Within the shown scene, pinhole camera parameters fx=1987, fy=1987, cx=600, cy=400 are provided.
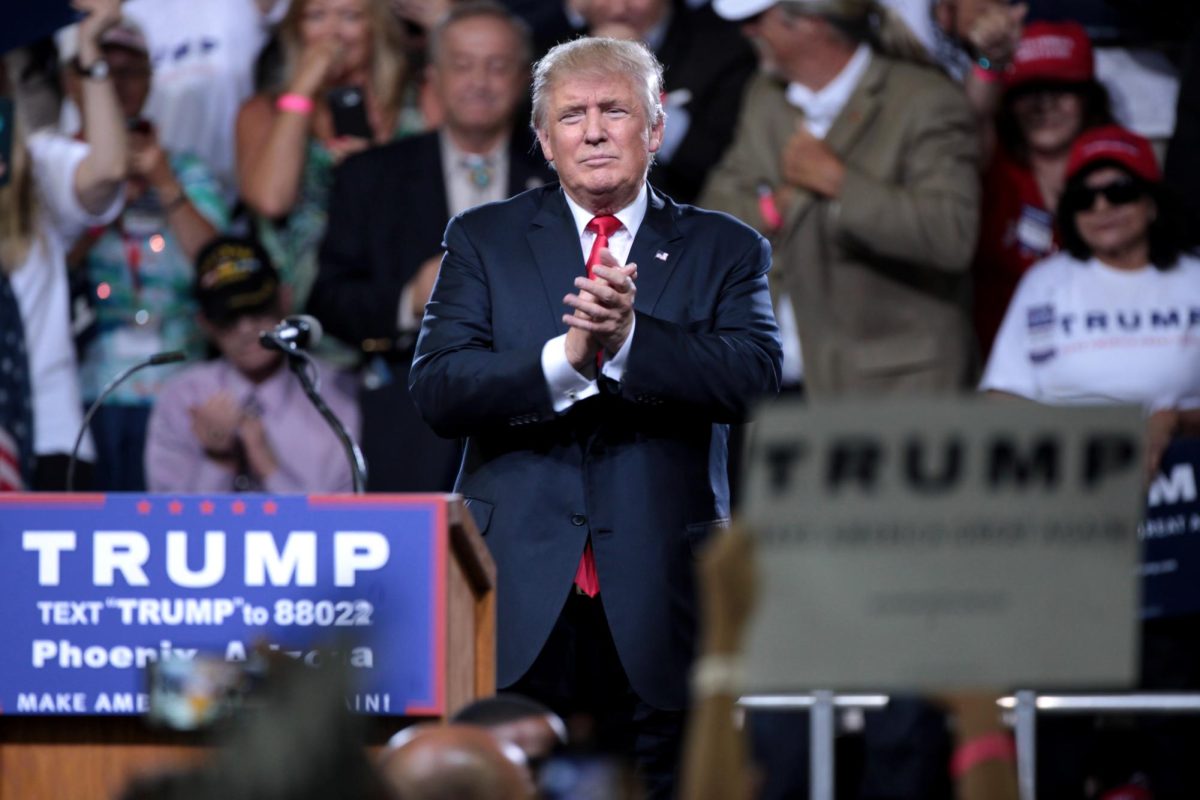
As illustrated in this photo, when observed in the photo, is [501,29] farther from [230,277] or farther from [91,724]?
[91,724]

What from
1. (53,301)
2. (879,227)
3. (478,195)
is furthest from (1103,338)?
(53,301)

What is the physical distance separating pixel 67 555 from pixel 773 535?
62.4 inches

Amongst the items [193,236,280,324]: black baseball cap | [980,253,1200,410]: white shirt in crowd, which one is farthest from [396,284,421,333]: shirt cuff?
[980,253,1200,410]: white shirt in crowd

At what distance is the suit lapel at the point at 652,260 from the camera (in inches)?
135

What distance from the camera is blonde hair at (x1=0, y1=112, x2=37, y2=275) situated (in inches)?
243

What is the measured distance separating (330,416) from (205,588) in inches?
35.3

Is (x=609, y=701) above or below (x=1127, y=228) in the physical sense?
below

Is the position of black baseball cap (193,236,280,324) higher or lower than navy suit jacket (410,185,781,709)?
higher

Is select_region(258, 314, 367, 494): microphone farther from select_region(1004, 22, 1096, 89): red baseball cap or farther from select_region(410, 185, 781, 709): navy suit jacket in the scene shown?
select_region(1004, 22, 1096, 89): red baseball cap

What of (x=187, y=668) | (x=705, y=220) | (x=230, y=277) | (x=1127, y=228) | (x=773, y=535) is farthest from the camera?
(x=230, y=277)

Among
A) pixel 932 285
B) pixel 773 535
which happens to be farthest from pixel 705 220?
pixel 932 285

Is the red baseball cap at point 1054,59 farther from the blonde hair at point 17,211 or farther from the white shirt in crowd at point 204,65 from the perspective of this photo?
the blonde hair at point 17,211

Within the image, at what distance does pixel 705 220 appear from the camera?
3500 millimetres

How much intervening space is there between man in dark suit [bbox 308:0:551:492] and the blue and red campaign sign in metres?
2.51
